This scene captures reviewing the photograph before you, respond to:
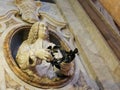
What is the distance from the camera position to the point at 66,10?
4.88 metres

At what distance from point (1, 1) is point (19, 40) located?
0.79m

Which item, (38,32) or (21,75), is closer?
(21,75)

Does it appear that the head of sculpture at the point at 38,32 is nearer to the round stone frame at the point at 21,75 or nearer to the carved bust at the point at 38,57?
the carved bust at the point at 38,57

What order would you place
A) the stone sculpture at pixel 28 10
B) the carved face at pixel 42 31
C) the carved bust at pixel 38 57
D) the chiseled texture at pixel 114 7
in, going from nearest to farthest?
the carved bust at pixel 38 57 < the chiseled texture at pixel 114 7 < the carved face at pixel 42 31 < the stone sculpture at pixel 28 10

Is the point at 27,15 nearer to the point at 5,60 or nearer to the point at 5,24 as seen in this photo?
the point at 5,24

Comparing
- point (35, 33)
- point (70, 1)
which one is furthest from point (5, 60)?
point (70, 1)

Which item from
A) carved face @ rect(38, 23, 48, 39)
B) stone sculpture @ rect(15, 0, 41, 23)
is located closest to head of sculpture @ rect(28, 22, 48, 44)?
carved face @ rect(38, 23, 48, 39)

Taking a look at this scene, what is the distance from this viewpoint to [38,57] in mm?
3264

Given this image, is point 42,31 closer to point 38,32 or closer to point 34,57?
point 38,32

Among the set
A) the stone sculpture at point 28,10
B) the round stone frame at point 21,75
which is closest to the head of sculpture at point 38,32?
the round stone frame at point 21,75

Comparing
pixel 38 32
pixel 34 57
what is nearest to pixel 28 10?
pixel 38 32

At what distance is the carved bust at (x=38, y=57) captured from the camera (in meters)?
3.27

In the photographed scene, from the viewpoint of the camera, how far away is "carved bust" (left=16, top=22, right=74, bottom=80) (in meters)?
3.27

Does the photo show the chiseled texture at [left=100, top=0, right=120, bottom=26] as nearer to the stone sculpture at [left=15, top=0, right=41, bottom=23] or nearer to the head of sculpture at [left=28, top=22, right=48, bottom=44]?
the head of sculpture at [left=28, top=22, right=48, bottom=44]
